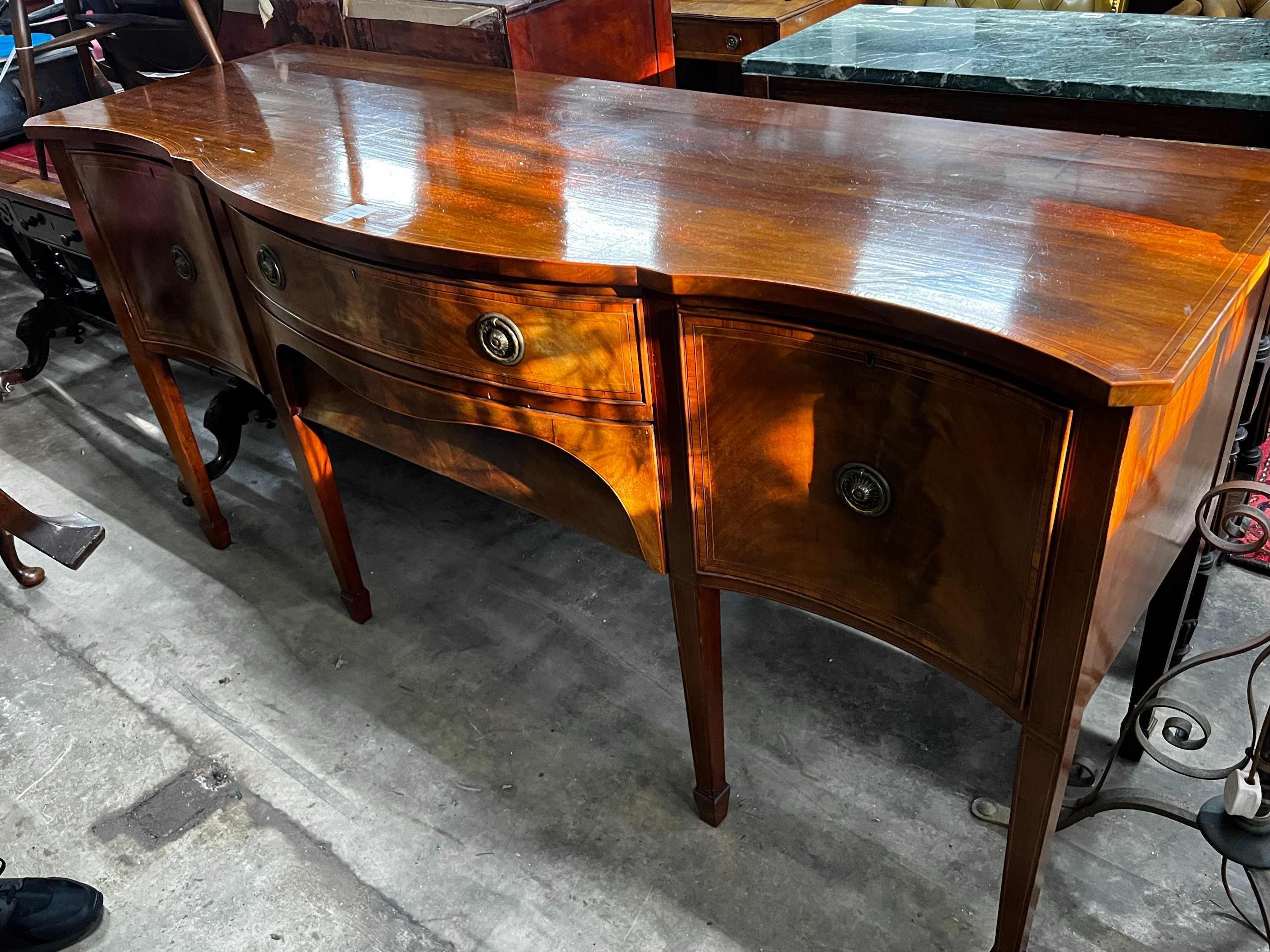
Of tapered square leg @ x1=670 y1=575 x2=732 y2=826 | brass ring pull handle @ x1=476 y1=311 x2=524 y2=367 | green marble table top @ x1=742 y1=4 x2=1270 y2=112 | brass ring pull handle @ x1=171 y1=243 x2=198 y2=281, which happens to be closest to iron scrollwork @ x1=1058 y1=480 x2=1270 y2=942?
tapered square leg @ x1=670 y1=575 x2=732 y2=826

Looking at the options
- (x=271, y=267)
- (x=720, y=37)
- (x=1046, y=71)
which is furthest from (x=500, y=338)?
(x=720, y=37)

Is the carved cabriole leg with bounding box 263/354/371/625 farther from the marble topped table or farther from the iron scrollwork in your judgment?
the iron scrollwork

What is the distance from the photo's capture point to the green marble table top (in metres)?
1.41

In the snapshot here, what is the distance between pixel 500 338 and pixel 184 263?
0.81 m

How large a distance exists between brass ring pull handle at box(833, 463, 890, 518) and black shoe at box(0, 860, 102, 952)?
1.19 m

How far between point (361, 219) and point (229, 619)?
1069 mm

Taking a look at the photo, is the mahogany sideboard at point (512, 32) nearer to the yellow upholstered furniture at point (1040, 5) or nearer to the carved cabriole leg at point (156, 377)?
the carved cabriole leg at point (156, 377)

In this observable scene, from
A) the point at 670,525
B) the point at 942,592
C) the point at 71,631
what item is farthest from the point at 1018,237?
the point at 71,631

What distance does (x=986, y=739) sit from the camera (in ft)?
5.11

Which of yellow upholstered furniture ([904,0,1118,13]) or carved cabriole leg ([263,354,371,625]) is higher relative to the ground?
yellow upholstered furniture ([904,0,1118,13])

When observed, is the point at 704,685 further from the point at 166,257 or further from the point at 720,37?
the point at 720,37

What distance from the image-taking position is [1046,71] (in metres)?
1.51

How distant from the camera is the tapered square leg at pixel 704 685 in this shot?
125 cm

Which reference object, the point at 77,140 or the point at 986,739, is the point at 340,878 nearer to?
the point at 986,739
